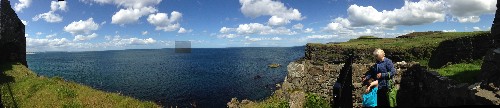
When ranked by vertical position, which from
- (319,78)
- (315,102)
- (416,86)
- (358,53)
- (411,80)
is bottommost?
(315,102)

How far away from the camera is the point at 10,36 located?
4703 centimetres

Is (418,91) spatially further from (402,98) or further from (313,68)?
(313,68)

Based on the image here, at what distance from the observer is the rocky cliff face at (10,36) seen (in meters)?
45.2

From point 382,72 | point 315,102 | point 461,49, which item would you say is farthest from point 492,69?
point 461,49

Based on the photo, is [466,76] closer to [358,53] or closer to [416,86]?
[416,86]

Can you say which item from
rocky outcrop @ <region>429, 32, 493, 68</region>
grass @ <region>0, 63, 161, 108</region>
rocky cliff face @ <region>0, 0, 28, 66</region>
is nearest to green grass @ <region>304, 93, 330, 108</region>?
rocky outcrop @ <region>429, 32, 493, 68</region>

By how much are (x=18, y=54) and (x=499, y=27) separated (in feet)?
164


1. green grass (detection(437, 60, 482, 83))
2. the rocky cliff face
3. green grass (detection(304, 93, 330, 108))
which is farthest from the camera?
the rocky cliff face

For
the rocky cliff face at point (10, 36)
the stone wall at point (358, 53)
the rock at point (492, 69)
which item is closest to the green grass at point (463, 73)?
the rock at point (492, 69)

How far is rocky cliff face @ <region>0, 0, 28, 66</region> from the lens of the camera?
1779 inches

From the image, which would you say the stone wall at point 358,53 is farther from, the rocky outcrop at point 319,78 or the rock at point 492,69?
the rock at point 492,69

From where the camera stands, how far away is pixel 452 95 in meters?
12.7

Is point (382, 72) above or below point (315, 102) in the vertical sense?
above

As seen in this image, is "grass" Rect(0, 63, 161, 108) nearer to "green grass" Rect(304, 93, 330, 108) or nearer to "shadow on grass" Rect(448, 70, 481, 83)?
"green grass" Rect(304, 93, 330, 108)
